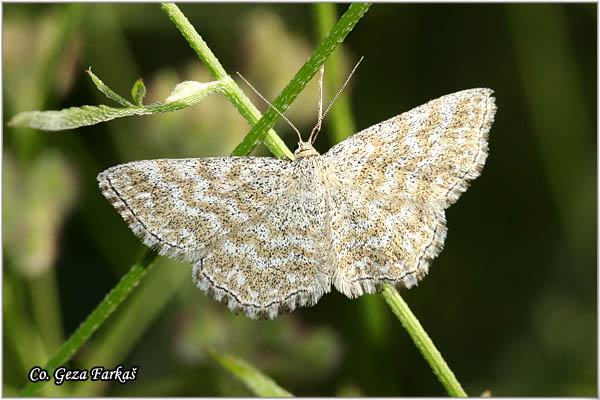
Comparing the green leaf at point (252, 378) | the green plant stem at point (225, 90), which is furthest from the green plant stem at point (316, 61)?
the green leaf at point (252, 378)

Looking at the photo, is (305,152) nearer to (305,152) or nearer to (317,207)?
(305,152)

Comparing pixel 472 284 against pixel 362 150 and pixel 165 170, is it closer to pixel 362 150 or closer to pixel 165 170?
pixel 362 150

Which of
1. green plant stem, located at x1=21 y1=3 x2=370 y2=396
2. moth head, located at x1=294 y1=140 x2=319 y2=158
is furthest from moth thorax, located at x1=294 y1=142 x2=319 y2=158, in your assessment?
green plant stem, located at x1=21 y1=3 x2=370 y2=396

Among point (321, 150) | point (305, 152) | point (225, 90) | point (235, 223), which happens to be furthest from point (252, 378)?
point (321, 150)

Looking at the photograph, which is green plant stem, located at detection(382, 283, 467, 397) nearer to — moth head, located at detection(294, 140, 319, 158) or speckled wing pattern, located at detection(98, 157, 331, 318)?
speckled wing pattern, located at detection(98, 157, 331, 318)

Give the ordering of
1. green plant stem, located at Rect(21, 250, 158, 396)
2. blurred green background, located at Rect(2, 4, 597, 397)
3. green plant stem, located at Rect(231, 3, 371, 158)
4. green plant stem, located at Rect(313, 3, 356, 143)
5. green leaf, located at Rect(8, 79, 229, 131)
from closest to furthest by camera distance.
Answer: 1. green leaf, located at Rect(8, 79, 229, 131)
2. green plant stem, located at Rect(231, 3, 371, 158)
3. green plant stem, located at Rect(21, 250, 158, 396)
4. green plant stem, located at Rect(313, 3, 356, 143)
5. blurred green background, located at Rect(2, 4, 597, 397)

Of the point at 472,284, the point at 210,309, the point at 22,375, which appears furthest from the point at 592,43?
the point at 22,375

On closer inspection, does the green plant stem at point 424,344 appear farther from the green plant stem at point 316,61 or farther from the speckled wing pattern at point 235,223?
the green plant stem at point 316,61
